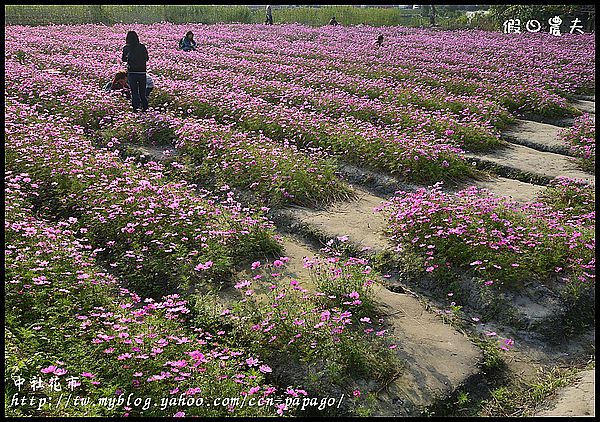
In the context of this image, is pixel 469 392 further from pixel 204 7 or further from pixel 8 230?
pixel 204 7

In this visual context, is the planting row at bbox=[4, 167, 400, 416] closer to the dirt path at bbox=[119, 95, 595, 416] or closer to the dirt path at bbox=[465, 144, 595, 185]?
the dirt path at bbox=[119, 95, 595, 416]

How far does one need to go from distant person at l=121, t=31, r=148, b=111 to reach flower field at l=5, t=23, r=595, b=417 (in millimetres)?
501

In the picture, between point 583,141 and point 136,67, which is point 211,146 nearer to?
point 136,67

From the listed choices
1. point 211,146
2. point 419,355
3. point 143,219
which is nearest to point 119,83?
point 211,146

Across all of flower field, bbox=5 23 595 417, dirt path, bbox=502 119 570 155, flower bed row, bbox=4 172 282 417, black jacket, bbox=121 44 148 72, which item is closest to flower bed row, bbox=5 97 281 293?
flower field, bbox=5 23 595 417

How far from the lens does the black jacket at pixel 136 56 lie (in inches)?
490

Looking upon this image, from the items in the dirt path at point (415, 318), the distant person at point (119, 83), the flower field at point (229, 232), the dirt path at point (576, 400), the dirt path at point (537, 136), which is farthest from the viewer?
the distant person at point (119, 83)

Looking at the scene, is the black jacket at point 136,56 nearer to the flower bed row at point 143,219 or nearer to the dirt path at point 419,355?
the flower bed row at point 143,219

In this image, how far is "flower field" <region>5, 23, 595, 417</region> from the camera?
184 inches

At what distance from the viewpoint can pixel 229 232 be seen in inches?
268

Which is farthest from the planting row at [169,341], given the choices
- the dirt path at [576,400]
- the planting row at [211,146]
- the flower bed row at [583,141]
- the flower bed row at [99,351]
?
the flower bed row at [583,141]

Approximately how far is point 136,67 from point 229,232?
7.20 metres

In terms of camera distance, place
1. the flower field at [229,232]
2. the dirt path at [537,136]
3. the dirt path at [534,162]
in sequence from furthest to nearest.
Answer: the dirt path at [537,136] < the dirt path at [534,162] < the flower field at [229,232]

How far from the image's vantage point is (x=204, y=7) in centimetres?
3950
